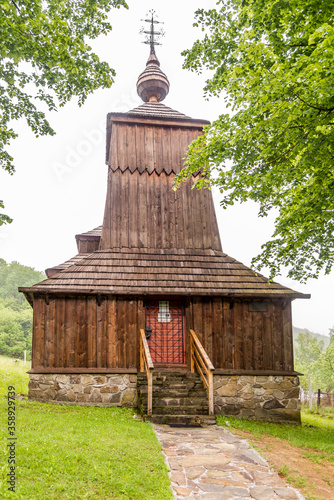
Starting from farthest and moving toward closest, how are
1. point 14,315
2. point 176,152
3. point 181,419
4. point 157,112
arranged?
point 14,315 < point 157,112 < point 176,152 < point 181,419

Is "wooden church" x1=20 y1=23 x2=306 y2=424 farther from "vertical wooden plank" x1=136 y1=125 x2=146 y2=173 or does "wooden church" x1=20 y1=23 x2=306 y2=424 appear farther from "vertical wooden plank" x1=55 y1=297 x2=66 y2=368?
"vertical wooden plank" x1=136 y1=125 x2=146 y2=173

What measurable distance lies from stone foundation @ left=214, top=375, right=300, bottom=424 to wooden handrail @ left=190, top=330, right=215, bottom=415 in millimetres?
648

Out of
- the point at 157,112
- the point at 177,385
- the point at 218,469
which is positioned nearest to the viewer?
the point at 218,469

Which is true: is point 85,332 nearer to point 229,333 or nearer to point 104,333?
point 104,333

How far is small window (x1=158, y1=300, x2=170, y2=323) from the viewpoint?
36.3ft

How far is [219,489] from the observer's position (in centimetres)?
470

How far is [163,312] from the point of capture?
36.4ft

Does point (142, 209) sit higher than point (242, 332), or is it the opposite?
point (142, 209)

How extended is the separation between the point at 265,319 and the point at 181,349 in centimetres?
262

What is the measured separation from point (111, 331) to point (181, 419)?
3.10 metres

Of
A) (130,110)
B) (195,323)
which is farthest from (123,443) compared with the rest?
(130,110)

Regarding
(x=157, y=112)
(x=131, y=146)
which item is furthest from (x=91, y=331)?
(x=157, y=112)

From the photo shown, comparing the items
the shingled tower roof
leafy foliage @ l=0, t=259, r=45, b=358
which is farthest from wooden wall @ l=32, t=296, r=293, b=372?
leafy foliage @ l=0, t=259, r=45, b=358

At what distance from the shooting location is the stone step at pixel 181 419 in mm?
7934
